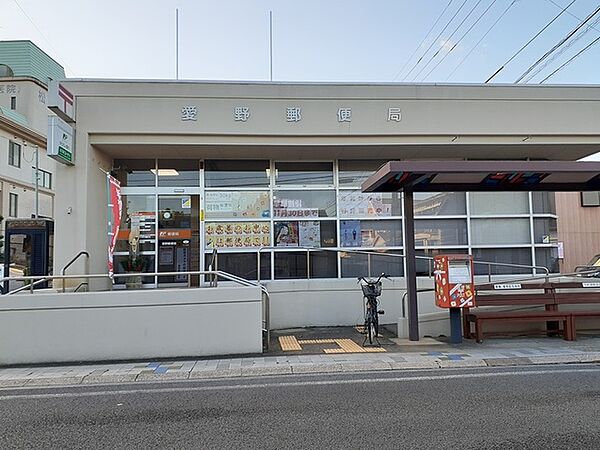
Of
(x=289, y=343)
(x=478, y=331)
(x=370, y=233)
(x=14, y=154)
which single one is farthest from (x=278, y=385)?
(x=14, y=154)

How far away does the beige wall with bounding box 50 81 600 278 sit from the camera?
1147cm

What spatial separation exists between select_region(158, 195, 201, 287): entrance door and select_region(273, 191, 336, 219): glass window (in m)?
2.10

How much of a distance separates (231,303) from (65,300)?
2.69m

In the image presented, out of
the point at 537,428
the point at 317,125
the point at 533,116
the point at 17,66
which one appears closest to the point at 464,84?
the point at 533,116

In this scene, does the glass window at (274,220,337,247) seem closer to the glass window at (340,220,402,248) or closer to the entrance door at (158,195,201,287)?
the glass window at (340,220,402,248)

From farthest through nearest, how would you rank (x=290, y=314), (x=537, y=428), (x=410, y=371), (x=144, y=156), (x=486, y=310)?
(x=144, y=156) → (x=290, y=314) → (x=486, y=310) → (x=410, y=371) → (x=537, y=428)

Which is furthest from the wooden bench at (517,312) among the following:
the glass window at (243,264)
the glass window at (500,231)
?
the glass window at (243,264)

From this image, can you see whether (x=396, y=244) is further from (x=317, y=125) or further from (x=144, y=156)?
(x=144, y=156)

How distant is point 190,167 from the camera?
13.2m

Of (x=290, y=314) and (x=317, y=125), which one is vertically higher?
(x=317, y=125)

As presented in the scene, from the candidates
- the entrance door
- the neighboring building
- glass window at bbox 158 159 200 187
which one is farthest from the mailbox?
the neighboring building

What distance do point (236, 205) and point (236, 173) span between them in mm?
864

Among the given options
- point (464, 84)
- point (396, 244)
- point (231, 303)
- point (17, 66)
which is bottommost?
point (231, 303)

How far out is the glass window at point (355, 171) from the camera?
13258mm
